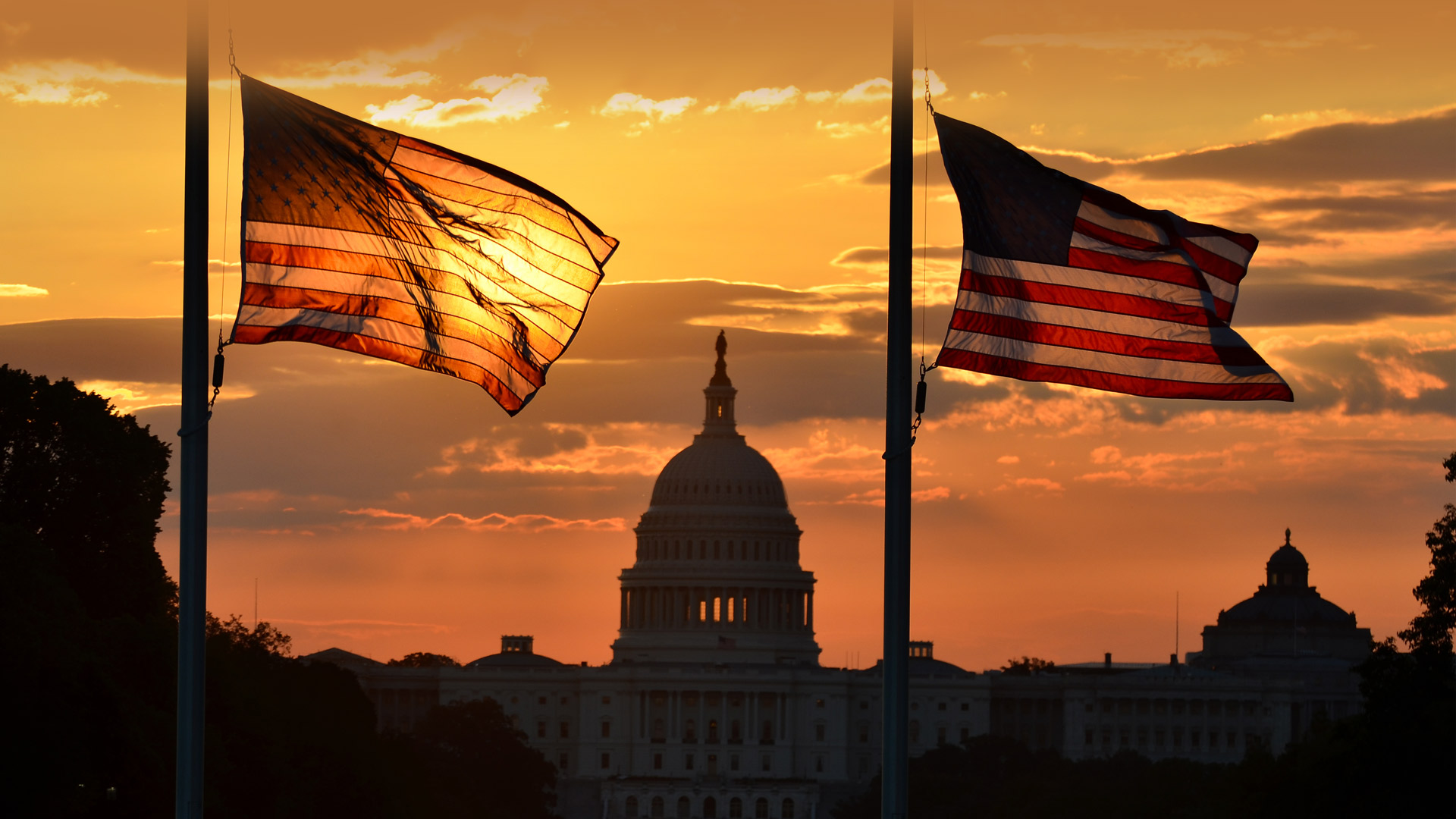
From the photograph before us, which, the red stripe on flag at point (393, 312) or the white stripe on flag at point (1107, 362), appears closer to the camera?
the red stripe on flag at point (393, 312)

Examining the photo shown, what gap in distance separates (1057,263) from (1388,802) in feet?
129

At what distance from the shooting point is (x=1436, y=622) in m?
71.6

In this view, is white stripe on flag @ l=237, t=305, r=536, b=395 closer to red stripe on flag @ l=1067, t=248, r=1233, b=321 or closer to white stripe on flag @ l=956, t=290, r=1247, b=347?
white stripe on flag @ l=956, t=290, r=1247, b=347

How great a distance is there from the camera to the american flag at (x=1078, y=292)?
3738cm

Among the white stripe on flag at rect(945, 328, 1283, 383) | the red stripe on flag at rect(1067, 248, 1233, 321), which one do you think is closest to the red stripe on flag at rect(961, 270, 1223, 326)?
the red stripe on flag at rect(1067, 248, 1233, 321)

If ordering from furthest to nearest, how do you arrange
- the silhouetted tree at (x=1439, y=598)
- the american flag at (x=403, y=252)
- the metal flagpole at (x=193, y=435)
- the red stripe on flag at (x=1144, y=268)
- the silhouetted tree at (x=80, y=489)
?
the silhouetted tree at (x=80, y=489), the silhouetted tree at (x=1439, y=598), the red stripe on flag at (x=1144, y=268), the american flag at (x=403, y=252), the metal flagpole at (x=193, y=435)

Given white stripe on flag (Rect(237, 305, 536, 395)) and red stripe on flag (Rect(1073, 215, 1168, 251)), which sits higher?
red stripe on flag (Rect(1073, 215, 1168, 251))

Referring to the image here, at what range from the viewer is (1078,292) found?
124ft

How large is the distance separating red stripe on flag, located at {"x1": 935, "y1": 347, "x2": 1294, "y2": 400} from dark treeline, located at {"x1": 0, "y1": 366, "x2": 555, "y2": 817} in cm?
4094

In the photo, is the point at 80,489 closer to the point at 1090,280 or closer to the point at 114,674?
the point at 114,674

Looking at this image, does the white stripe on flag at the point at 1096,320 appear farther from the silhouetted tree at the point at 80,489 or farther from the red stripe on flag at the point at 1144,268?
the silhouetted tree at the point at 80,489

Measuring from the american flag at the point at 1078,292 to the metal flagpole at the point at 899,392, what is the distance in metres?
0.71

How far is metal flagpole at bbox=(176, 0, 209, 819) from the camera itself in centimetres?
3553

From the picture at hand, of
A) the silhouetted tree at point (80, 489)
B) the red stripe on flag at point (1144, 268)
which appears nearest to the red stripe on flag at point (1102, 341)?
the red stripe on flag at point (1144, 268)
